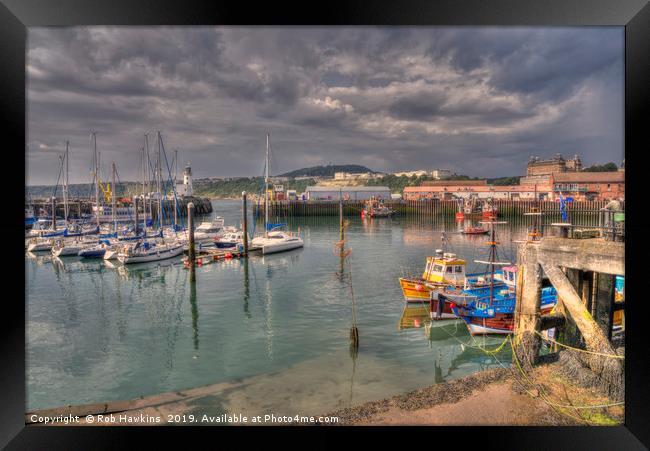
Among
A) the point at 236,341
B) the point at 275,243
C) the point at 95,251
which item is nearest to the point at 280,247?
the point at 275,243

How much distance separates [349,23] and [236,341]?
748 cm

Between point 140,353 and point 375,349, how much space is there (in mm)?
5072

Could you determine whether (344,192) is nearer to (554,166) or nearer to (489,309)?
(554,166)

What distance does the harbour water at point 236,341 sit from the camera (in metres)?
7.61

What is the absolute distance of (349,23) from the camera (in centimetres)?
519

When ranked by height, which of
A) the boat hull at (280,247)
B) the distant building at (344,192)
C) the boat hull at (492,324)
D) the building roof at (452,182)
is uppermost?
the building roof at (452,182)

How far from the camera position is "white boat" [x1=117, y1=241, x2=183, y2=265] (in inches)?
849

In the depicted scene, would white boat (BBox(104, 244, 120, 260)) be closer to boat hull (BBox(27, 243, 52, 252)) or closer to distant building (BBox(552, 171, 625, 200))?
boat hull (BBox(27, 243, 52, 252))

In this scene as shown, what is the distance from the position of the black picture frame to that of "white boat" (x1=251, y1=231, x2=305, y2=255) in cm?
1969

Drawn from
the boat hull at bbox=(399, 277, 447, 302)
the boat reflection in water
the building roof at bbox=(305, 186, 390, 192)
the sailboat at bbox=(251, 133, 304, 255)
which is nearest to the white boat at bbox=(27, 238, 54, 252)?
the sailboat at bbox=(251, 133, 304, 255)

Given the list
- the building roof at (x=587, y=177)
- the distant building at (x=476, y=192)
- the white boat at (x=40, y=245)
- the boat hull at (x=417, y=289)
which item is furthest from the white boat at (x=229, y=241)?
the distant building at (x=476, y=192)

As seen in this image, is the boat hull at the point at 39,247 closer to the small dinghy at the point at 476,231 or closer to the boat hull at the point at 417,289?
the boat hull at the point at 417,289

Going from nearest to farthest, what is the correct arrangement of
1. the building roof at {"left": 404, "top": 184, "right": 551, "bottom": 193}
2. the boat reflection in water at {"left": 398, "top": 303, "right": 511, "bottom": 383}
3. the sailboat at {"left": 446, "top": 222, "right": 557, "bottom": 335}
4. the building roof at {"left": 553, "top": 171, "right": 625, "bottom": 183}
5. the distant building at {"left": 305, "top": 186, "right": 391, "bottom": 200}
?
the boat reflection in water at {"left": 398, "top": 303, "right": 511, "bottom": 383}, the sailboat at {"left": 446, "top": 222, "right": 557, "bottom": 335}, the building roof at {"left": 553, "top": 171, "right": 625, "bottom": 183}, the building roof at {"left": 404, "top": 184, "right": 551, "bottom": 193}, the distant building at {"left": 305, "top": 186, "right": 391, "bottom": 200}

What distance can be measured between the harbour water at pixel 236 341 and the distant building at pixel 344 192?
4390 cm
